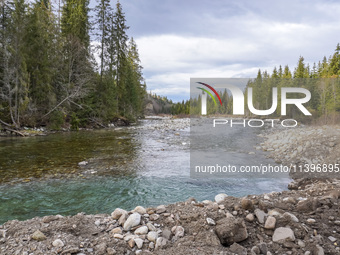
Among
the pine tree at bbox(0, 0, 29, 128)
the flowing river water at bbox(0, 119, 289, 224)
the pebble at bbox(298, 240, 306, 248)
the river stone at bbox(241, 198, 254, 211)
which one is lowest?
the flowing river water at bbox(0, 119, 289, 224)

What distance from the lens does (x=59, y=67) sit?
20781 mm

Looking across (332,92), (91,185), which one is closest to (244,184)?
(91,185)

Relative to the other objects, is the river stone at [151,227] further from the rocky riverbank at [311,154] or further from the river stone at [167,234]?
the rocky riverbank at [311,154]

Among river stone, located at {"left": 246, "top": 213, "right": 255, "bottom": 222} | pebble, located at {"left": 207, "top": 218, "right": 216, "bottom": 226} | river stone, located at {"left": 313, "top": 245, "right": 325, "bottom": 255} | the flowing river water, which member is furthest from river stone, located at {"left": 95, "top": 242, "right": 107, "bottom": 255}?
river stone, located at {"left": 313, "top": 245, "right": 325, "bottom": 255}

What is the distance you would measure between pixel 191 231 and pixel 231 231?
486 millimetres

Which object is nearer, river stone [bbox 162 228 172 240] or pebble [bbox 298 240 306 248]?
pebble [bbox 298 240 306 248]

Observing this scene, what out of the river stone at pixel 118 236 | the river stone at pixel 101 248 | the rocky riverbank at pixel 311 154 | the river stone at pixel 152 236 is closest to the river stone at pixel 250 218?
the river stone at pixel 152 236

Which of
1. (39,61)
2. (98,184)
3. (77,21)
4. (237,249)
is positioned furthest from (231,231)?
(77,21)

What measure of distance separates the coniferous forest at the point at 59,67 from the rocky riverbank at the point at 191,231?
1636 centimetres

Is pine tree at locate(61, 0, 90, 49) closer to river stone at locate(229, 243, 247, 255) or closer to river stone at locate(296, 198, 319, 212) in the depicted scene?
river stone at locate(296, 198, 319, 212)

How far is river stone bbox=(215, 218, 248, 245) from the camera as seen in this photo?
2500mm

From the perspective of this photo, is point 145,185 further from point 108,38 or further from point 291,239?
point 108,38

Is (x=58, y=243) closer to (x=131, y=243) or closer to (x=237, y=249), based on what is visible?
(x=131, y=243)

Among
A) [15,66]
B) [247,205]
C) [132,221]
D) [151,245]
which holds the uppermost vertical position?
[15,66]
